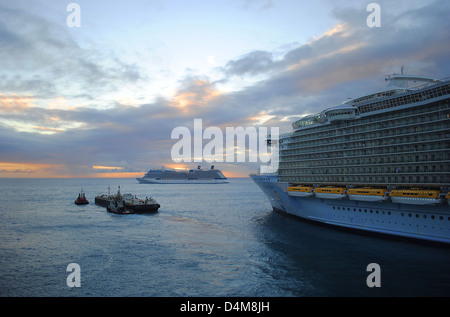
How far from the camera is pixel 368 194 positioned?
1208 inches

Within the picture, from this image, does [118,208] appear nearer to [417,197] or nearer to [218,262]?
[218,262]

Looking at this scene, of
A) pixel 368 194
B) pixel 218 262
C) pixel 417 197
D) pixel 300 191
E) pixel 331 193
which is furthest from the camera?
pixel 300 191

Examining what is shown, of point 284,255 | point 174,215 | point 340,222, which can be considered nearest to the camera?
point 284,255

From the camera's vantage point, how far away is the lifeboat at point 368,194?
29.5m

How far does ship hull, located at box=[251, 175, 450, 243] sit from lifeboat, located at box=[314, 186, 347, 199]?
3.82ft

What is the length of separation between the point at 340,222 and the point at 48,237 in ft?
121

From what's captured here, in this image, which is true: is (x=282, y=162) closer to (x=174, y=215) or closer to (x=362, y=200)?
(x=362, y=200)

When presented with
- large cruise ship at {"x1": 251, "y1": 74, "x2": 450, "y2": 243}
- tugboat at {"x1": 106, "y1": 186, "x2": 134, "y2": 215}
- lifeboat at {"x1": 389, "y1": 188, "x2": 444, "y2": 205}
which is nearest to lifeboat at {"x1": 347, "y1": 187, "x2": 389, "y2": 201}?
large cruise ship at {"x1": 251, "y1": 74, "x2": 450, "y2": 243}

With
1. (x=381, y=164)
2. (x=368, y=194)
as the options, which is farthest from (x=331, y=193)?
(x=381, y=164)

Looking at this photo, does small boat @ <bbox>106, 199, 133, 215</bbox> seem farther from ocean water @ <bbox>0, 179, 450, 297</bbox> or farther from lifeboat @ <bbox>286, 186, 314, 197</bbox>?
lifeboat @ <bbox>286, 186, 314, 197</bbox>

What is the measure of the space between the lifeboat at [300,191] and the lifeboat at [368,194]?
6.06m

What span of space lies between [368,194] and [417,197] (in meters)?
4.89
